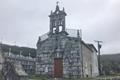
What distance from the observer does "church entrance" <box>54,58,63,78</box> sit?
31575 millimetres

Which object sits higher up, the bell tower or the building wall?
the bell tower

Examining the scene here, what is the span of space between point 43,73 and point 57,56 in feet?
10.6

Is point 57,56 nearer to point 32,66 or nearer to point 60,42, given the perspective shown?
point 60,42

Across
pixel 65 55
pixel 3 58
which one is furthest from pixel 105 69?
pixel 3 58

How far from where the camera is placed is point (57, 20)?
33.2 metres

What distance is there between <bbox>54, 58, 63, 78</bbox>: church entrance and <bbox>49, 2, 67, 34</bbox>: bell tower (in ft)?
13.4

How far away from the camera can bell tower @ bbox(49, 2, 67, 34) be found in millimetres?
32719

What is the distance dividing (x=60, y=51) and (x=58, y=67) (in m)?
2.22

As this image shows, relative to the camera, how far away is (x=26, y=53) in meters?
49.1

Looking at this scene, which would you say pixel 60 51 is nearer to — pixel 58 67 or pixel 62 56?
pixel 62 56

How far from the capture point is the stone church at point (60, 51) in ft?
102

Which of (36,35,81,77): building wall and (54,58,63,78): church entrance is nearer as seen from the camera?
(36,35,81,77): building wall

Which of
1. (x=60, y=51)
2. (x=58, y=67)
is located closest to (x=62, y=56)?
(x=60, y=51)

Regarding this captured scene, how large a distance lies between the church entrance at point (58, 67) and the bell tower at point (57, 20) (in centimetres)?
409
